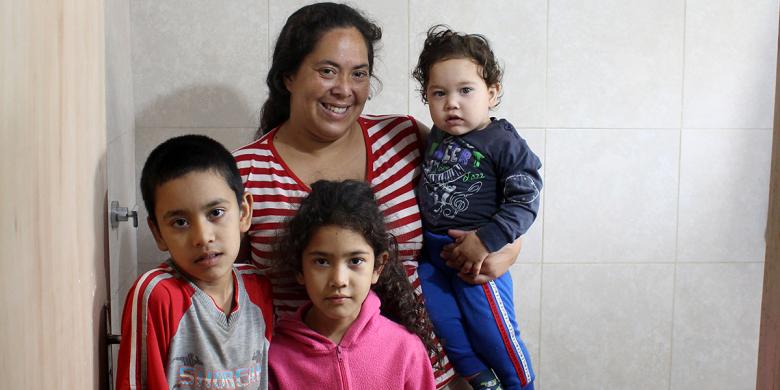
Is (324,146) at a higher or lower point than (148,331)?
higher

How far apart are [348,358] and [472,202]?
39 centimetres

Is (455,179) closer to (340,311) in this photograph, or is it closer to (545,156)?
(340,311)

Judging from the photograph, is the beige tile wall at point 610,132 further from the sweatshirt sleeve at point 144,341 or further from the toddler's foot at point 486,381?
the sweatshirt sleeve at point 144,341

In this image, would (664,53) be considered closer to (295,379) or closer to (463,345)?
(463,345)

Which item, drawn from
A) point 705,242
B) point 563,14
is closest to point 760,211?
point 705,242

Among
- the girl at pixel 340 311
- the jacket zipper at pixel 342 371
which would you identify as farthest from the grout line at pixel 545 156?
the jacket zipper at pixel 342 371

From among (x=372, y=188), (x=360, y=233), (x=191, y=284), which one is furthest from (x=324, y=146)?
(x=191, y=284)

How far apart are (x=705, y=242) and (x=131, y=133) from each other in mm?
1600

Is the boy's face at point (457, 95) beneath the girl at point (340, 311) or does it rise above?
above

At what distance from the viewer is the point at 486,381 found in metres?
1.65

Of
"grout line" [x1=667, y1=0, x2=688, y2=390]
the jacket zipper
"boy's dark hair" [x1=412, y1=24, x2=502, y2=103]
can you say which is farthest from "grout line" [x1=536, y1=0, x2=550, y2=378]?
the jacket zipper

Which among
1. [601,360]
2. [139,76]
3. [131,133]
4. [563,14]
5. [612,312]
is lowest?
[601,360]

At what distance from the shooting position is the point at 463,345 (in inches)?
64.8

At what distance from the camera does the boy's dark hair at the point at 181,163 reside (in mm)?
1293
